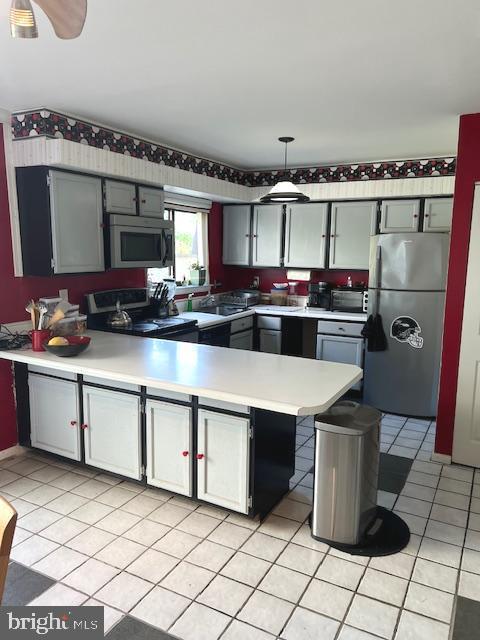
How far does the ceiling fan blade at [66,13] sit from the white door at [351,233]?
4.04 meters

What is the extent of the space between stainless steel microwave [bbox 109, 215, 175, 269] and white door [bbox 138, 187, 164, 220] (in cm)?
8

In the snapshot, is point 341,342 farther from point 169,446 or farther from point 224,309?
point 169,446

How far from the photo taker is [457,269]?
337 centimetres

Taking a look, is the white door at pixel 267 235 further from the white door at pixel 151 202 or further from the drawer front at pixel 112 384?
the drawer front at pixel 112 384

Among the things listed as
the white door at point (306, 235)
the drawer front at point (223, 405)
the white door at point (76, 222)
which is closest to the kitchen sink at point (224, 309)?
the white door at point (306, 235)

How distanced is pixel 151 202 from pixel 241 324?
1.69m

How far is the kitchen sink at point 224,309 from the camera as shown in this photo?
5290mm

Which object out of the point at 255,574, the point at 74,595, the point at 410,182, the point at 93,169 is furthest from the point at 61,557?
the point at 410,182

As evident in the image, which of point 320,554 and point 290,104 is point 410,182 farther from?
point 320,554

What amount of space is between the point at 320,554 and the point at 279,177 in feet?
13.8

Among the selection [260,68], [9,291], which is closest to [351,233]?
[260,68]

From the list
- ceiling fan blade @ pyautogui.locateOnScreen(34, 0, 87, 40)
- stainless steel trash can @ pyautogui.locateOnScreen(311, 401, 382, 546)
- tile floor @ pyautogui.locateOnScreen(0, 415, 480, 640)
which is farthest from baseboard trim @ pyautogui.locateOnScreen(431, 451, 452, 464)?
ceiling fan blade @ pyautogui.locateOnScreen(34, 0, 87, 40)

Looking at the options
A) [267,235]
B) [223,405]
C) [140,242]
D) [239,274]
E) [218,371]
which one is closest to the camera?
[223,405]

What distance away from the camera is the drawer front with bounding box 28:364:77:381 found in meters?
3.17
